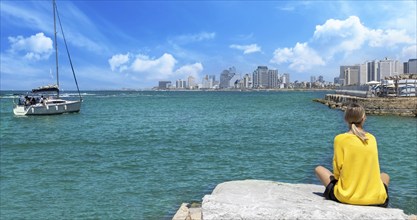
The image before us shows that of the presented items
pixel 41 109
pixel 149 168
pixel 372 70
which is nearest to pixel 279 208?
pixel 149 168

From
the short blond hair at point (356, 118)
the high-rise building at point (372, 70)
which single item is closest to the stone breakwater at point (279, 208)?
the short blond hair at point (356, 118)

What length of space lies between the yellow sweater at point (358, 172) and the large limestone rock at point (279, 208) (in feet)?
0.48

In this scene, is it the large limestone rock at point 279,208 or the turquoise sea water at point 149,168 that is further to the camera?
the turquoise sea water at point 149,168

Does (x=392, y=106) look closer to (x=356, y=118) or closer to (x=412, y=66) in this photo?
(x=356, y=118)

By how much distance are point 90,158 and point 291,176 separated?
969cm

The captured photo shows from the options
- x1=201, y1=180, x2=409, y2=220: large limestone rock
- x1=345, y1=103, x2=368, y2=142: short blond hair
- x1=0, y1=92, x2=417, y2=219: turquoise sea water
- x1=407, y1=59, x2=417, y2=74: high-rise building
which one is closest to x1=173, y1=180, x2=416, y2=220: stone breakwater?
x1=201, y1=180, x2=409, y2=220: large limestone rock

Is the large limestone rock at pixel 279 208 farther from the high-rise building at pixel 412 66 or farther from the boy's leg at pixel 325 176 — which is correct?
the high-rise building at pixel 412 66

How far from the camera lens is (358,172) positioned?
4938 millimetres

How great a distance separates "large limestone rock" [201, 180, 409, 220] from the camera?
4.55m

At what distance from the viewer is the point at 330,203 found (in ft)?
16.3

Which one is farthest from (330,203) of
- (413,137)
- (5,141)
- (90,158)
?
(5,141)

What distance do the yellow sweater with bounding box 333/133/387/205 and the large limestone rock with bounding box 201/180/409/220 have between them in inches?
5.8

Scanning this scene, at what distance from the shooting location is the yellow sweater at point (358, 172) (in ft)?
16.1

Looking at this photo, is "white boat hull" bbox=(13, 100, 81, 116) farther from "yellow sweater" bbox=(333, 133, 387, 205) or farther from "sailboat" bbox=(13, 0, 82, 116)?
"yellow sweater" bbox=(333, 133, 387, 205)
